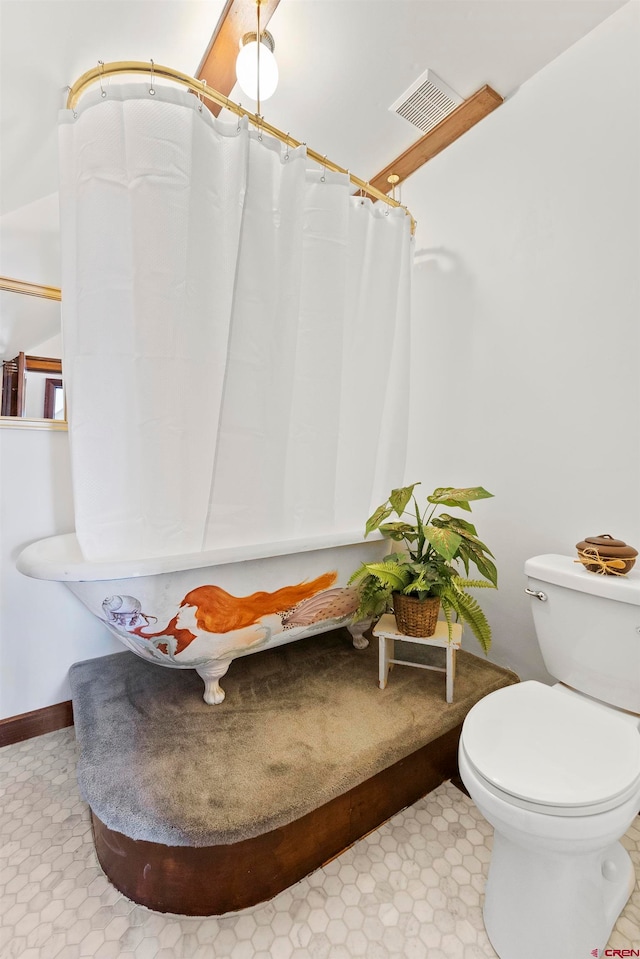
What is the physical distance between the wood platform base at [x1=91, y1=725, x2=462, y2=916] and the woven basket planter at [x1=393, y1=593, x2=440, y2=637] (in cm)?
44

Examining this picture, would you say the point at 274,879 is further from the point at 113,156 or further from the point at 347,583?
the point at 113,156

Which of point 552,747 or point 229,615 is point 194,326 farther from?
point 552,747

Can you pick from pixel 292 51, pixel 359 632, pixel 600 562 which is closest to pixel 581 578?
pixel 600 562

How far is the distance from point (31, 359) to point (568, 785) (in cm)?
201

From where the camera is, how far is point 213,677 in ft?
4.43

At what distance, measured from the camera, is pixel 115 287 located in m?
1.13

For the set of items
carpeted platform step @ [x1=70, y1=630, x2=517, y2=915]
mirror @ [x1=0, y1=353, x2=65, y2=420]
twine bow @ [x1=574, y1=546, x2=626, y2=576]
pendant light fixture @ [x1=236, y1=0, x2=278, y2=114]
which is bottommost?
carpeted platform step @ [x1=70, y1=630, x2=517, y2=915]

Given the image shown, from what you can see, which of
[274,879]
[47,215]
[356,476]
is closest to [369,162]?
[47,215]

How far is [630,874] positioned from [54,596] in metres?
1.95

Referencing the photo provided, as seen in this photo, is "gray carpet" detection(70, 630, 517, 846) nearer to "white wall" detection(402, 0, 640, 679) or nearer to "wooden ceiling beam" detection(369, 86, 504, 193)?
"white wall" detection(402, 0, 640, 679)

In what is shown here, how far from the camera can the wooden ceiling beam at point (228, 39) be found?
1.35m

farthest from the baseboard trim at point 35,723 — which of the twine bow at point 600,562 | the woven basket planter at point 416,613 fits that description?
the twine bow at point 600,562

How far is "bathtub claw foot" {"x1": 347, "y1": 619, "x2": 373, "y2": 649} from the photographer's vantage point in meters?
1.72

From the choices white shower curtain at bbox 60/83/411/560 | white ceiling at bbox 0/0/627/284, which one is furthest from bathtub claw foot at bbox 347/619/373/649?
white ceiling at bbox 0/0/627/284
